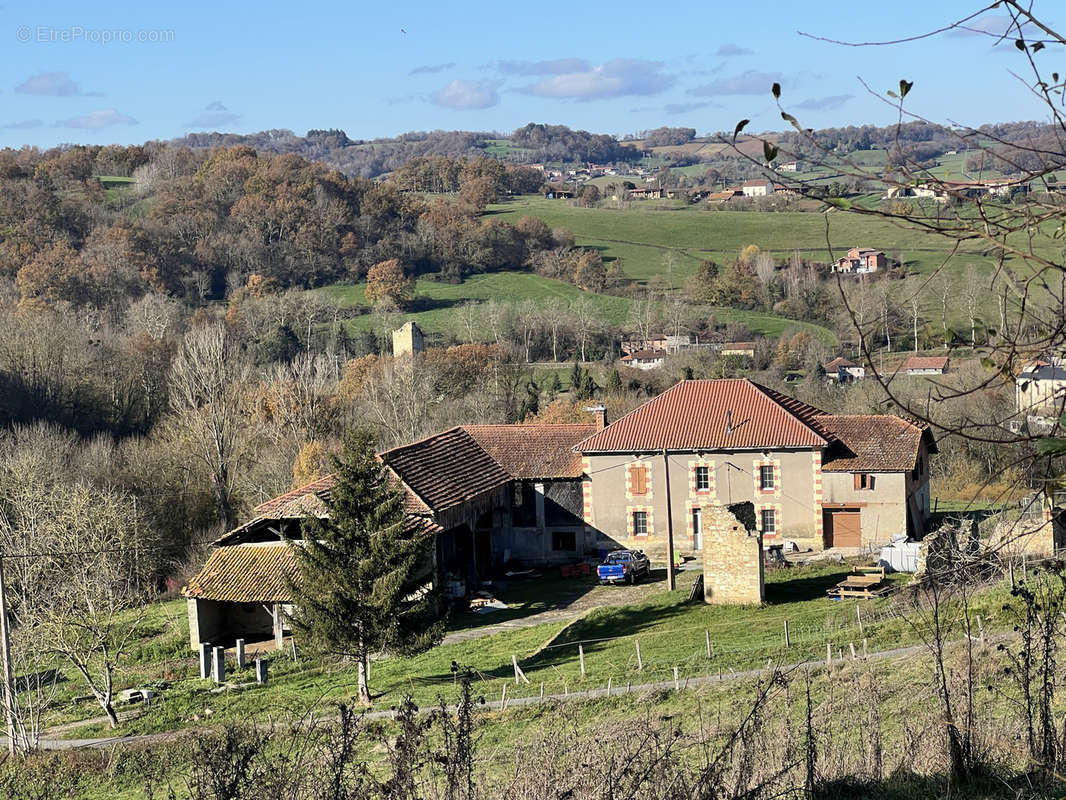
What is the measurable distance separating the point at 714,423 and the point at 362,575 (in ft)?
55.5

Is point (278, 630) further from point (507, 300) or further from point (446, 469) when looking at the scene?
point (507, 300)

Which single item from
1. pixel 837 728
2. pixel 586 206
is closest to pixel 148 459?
pixel 837 728

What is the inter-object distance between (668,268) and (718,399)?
6268 centimetres

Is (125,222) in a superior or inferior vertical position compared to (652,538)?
superior

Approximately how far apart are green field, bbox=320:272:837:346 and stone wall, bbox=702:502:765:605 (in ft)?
169

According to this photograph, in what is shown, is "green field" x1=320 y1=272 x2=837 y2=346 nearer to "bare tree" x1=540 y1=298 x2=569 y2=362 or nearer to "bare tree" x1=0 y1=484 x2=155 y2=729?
"bare tree" x1=540 y1=298 x2=569 y2=362

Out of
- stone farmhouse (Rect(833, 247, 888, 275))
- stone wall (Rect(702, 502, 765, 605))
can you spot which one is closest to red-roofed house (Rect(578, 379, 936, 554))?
stone wall (Rect(702, 502, 765, 605))

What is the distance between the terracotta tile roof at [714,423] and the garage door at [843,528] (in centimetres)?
221

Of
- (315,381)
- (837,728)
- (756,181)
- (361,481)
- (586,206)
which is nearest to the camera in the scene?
(837,728)

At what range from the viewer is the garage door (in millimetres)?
34969

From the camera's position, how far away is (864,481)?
114ft

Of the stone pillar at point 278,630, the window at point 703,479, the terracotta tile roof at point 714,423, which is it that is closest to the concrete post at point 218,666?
the stone pillar at point 278,630

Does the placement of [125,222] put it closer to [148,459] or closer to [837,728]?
[148,459]

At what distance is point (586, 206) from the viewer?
130 m
